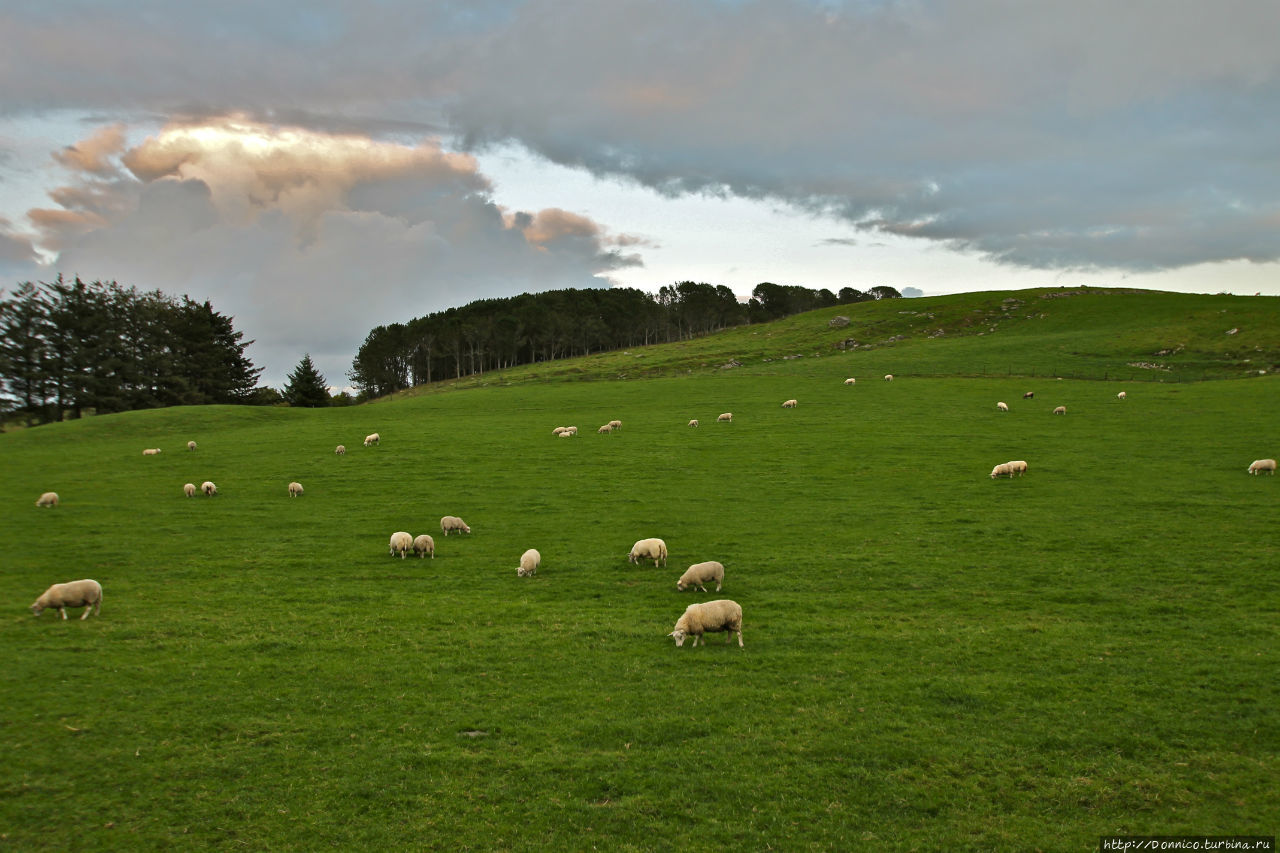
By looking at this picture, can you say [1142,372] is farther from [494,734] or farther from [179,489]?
[179,489]

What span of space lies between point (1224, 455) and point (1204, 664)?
2881 centimetres

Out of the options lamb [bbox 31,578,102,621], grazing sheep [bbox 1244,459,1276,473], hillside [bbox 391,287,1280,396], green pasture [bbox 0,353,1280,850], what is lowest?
green pasture [bbox 0,353,1280,850]

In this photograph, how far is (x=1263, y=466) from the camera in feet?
106

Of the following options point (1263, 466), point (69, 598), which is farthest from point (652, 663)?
point (1263, 466)

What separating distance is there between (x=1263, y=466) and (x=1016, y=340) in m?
60.9

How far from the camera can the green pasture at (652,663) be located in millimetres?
10789

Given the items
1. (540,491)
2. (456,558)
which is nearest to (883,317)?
(540,491)

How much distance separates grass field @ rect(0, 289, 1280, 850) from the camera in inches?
425

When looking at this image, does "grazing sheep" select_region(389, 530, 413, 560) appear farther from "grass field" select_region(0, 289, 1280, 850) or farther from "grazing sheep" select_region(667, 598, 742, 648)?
"grazing sheep" select_region(667, 598, 742, 648)

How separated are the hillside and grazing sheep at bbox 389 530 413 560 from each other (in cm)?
5984

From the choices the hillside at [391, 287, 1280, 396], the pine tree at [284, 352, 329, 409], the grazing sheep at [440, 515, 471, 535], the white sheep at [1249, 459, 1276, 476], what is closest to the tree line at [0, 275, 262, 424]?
the pine tree at [284, 352, 329, 409]

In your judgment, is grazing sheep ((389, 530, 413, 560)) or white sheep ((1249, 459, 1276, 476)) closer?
grazing sheep ((389, 530, 413, 560))

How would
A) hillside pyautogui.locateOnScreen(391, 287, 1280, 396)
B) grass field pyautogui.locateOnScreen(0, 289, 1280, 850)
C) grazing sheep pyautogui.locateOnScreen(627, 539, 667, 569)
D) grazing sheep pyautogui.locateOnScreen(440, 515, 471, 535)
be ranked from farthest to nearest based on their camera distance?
hillside pyautogui.locateOnScreen(391, 287, 1280, 396) < grazing sheep pyautogui.locateOnScreen(440, 515, 471, 535) < grazing sheep pyautogui.locateOnScreen(627, 539, 667, 569) < grass field pyautogui.locateOnScreen(0, 289, 1280, 850)

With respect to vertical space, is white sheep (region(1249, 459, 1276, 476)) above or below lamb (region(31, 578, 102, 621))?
below
